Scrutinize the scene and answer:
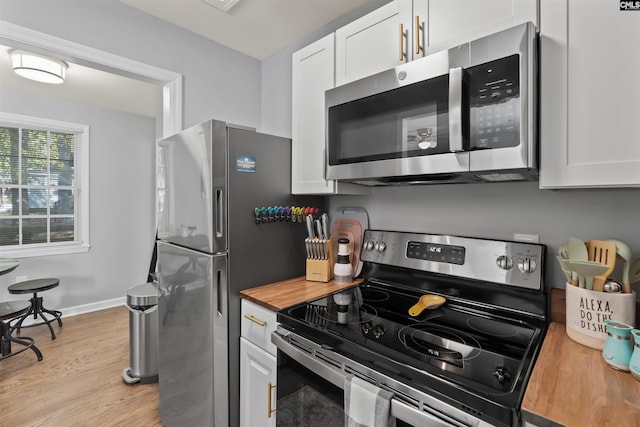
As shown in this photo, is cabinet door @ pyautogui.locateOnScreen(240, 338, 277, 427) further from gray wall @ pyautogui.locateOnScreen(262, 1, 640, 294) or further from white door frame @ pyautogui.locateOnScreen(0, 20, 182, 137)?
white door frame @ pyautogui.locateOnScreen(0, 20, 182, 137)

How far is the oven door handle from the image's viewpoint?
709mm

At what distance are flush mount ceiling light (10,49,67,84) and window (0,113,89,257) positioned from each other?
121 centimetres

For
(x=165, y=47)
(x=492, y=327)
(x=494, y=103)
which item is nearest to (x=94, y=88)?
(x=165, y=47)

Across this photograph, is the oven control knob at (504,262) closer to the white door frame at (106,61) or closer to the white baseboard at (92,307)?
the white door frame at (106,61)

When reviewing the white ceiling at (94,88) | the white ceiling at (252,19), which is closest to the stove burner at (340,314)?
the white ceiling at (252,19)

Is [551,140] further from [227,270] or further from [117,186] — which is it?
[117,186]

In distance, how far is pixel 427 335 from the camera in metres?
1.00

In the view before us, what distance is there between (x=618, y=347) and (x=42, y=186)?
16.6 feet

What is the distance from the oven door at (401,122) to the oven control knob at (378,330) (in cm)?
58

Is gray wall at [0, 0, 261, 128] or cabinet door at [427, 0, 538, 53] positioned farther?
gray wall at [0, 0, 261, 128]

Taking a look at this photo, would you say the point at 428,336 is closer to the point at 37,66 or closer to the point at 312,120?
the point at 312,120

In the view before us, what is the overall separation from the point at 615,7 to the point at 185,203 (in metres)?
1.75

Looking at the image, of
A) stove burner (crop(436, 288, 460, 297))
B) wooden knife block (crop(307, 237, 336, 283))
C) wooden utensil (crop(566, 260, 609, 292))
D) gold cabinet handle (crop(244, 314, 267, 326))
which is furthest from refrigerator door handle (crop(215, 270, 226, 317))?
wooden utensil (crop(566, 260, 609, 292))

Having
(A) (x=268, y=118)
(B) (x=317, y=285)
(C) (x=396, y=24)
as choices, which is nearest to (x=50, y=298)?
(A) (x=268, y=118)
